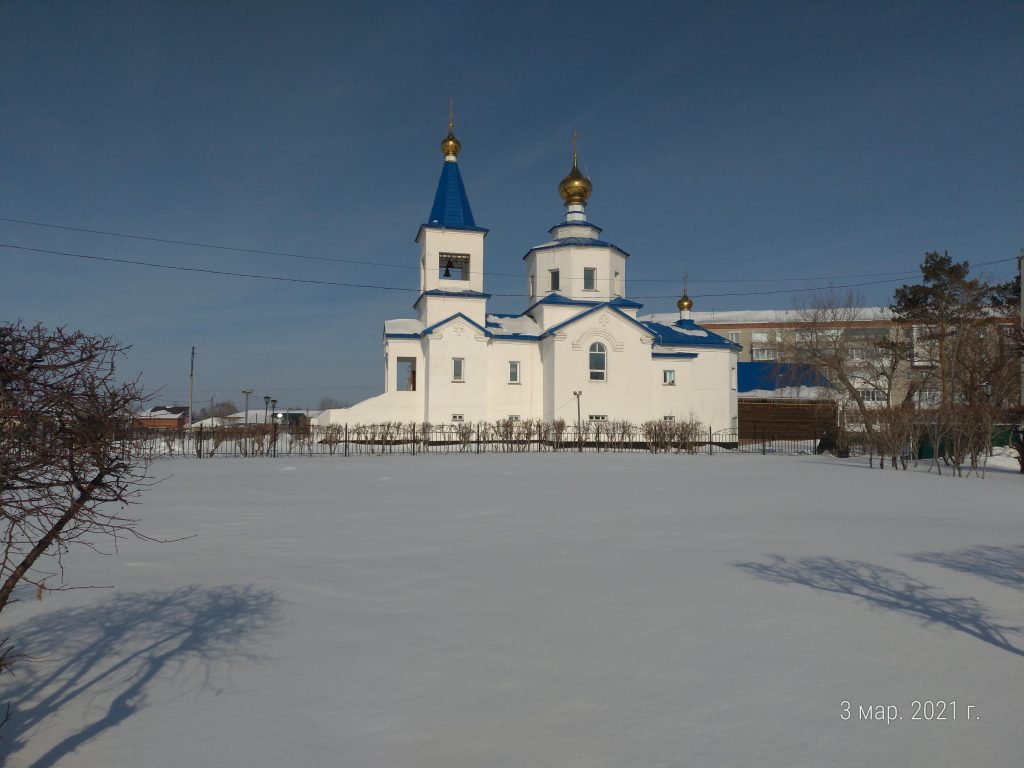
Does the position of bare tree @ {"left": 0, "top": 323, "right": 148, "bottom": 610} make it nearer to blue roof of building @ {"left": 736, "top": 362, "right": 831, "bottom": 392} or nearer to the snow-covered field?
the snow-covered field

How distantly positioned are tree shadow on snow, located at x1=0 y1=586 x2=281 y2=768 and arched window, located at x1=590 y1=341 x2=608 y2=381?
87.7 ft

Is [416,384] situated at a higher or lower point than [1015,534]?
higher

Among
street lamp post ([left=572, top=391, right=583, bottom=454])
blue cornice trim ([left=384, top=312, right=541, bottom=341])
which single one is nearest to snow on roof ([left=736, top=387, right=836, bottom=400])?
street lamp post ([left=572, top=391, right=583, bottom=454])

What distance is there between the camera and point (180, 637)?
4.66 meters

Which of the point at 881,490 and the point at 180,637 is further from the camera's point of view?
the point at 881,490

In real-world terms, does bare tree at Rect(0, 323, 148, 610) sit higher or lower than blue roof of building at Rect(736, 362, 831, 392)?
lower

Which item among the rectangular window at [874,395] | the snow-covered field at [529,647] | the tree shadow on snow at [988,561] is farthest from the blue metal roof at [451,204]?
the tree shadow on snow at [988,561]

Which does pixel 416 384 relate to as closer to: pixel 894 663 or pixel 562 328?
pixel 562 328

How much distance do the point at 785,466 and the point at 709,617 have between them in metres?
16.7

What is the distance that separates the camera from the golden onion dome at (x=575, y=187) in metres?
34.9

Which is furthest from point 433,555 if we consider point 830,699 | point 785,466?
point 785,466

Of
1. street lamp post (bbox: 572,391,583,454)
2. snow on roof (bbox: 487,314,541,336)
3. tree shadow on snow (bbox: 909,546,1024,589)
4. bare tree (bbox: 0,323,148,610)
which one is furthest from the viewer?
snow on roof (bbox: 487,314,541,336)

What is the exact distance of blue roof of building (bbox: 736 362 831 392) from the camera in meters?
34.0

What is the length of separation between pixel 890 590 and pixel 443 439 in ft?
79.3
